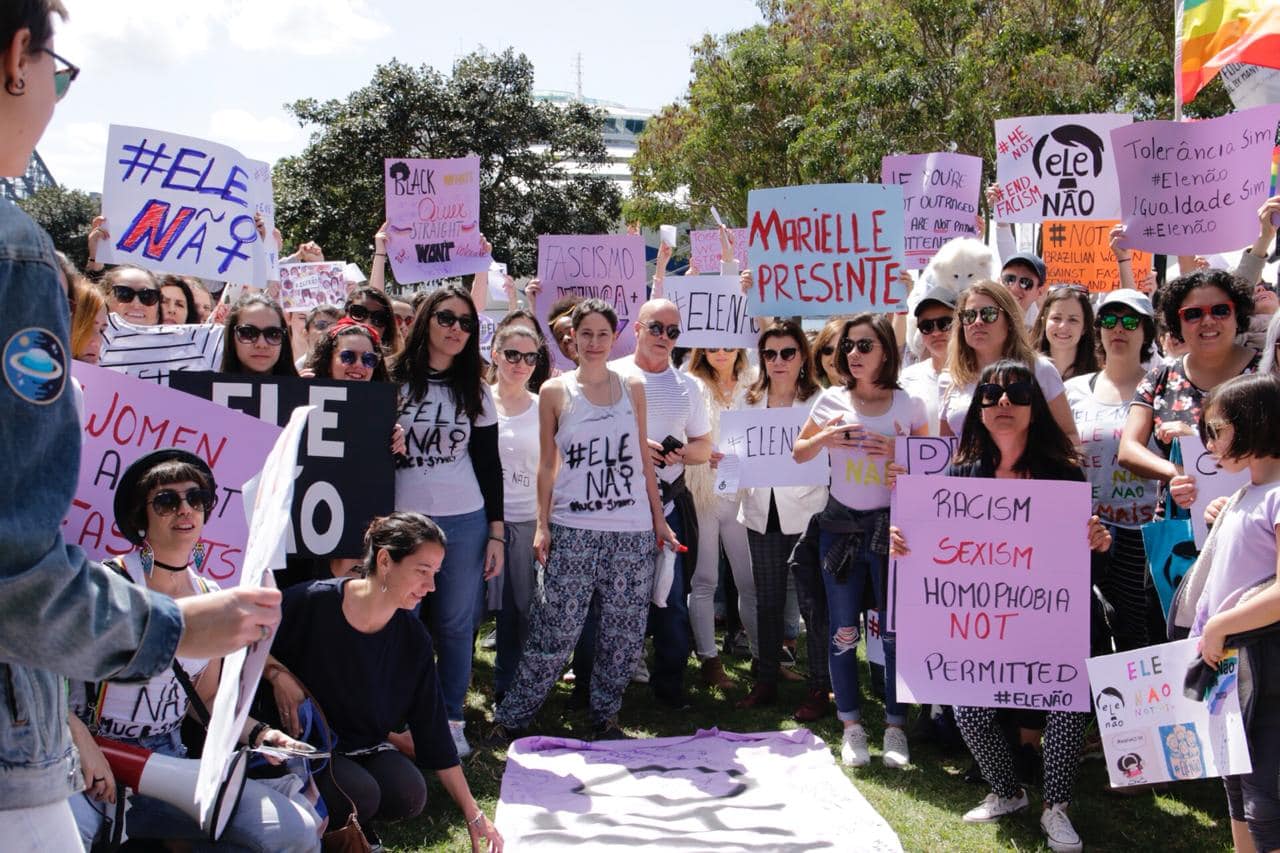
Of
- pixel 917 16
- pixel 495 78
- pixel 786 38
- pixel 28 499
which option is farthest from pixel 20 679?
pixel 495 78

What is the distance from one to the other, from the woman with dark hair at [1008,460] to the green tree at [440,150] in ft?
78.8

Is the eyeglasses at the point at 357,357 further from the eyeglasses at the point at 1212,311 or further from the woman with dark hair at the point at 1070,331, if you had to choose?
the eyeglasses at the point at 1212,311

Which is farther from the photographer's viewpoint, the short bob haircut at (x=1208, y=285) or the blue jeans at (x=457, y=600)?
the blue jeans at (x=457, y=600)

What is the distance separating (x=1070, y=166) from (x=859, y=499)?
11.9 feet

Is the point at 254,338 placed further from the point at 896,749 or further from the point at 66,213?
the point at 66,213

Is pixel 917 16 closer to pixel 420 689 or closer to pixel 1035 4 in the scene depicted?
pixel 1035 4

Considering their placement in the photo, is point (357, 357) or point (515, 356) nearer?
point (357, 357)

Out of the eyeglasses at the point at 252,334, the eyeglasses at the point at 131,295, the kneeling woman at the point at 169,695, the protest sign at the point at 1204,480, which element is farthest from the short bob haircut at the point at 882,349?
the eyeglasses at the point at 131,295

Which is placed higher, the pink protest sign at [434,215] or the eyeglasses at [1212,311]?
the pink protest sign at [434,215]

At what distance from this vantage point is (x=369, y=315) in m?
5.88

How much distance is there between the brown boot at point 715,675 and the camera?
6617 mm

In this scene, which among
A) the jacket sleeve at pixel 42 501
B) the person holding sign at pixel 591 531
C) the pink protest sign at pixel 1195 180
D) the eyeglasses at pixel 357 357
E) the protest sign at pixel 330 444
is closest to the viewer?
the jacket sleeve at pixel 42 501

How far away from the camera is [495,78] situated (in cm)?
2861

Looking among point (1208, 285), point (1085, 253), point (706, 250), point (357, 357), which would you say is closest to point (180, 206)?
point (357, 357)
